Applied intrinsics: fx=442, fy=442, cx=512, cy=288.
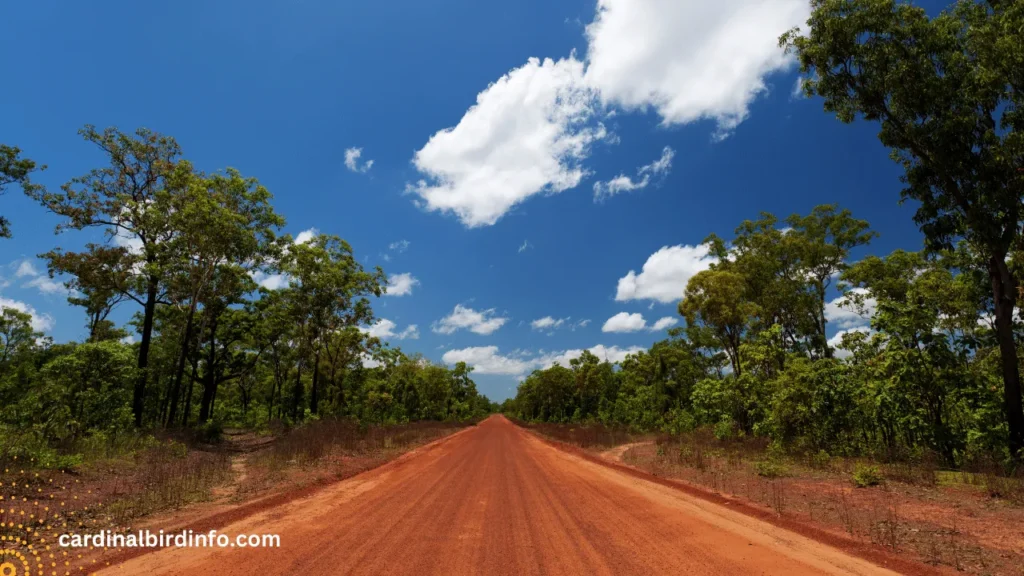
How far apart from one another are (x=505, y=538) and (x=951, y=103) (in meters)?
18.6

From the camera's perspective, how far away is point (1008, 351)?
44.6 feet

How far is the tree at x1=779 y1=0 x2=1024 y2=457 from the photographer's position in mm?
13055

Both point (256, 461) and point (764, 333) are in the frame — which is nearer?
point (256, 461)

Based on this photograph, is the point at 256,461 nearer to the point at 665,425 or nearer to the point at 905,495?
the point at 905,495

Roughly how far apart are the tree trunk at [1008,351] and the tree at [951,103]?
0.03 meters

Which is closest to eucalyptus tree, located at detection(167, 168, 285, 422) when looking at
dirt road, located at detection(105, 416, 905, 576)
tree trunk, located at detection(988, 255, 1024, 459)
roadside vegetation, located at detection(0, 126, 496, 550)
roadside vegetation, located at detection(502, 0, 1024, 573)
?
roadside vegetation, located at detection(0, 126, 496, 550)

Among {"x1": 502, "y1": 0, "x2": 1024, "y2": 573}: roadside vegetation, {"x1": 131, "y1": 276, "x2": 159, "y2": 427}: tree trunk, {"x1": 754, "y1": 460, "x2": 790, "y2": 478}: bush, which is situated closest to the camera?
{"x1": 502, "y1": 0, "x2": 1024, "y2": 573}: roadside vegetation

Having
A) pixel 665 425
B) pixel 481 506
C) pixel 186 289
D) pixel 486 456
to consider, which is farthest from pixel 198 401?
pixel 481 506

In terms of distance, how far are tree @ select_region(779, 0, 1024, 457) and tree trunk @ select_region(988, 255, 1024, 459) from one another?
1.2 inches

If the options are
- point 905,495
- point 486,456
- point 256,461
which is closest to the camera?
point 905,495

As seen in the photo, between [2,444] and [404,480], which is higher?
[2,444]

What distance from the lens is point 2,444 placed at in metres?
10.2

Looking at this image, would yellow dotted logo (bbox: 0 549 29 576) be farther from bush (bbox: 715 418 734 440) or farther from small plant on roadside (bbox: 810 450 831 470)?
bush (bbox: 715 418 734 440)

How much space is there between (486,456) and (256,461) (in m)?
9.17
